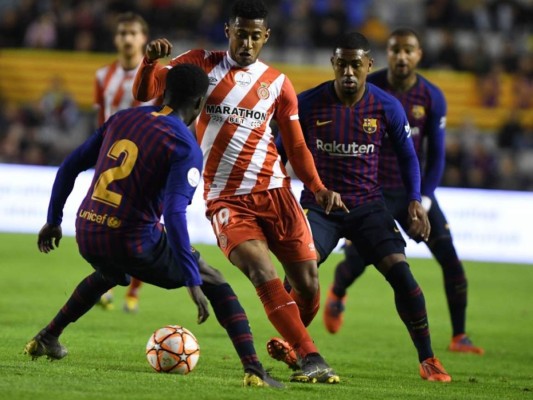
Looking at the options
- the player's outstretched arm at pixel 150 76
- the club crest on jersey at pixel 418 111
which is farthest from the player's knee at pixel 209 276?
the club crest on jersey at pixel 418 111

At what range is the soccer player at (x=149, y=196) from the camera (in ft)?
21.0

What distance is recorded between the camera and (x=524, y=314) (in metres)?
12.9

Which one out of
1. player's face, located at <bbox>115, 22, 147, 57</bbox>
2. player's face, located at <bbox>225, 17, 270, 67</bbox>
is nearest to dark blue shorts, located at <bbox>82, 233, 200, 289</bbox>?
player's face, located at <bbox>225, 17, 270, 67</bbox>

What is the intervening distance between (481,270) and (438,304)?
382 cm

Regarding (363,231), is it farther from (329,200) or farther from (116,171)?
(116,171)

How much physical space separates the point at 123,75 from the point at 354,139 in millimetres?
3813

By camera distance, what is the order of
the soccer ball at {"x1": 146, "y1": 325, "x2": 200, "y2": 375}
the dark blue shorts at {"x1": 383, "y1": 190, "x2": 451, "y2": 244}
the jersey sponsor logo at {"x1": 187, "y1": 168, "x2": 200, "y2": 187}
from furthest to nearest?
the dark blue shorts at {"x1": 383, "y1": 190, "x2": 451, "y2": 244}
the soccer ball at {"x1": 146, "y1": 325, "x2": 200, "y2": 375}
the jersey sponsor logo at {"x1": 187, "y1": 168, "x2": 200, "y2": 187}

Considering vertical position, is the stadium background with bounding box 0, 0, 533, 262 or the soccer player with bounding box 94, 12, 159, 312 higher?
the stadium background with bounding box 0, 0, 533, 262

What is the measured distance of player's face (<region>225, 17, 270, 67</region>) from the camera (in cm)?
747

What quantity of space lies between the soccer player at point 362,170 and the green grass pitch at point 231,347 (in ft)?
2.06

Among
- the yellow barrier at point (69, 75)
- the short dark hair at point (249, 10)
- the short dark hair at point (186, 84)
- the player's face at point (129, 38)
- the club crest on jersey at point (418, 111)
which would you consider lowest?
the short dark hair at point (186, 84)

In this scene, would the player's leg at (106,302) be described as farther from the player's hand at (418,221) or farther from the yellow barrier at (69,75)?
the yellow barrier at (69,75)

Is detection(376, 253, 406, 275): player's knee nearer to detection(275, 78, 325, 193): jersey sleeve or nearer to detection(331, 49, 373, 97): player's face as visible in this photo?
detection(275, 78, 325, 193): jersey sleeve

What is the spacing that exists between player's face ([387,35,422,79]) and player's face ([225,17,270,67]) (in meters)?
2.23
